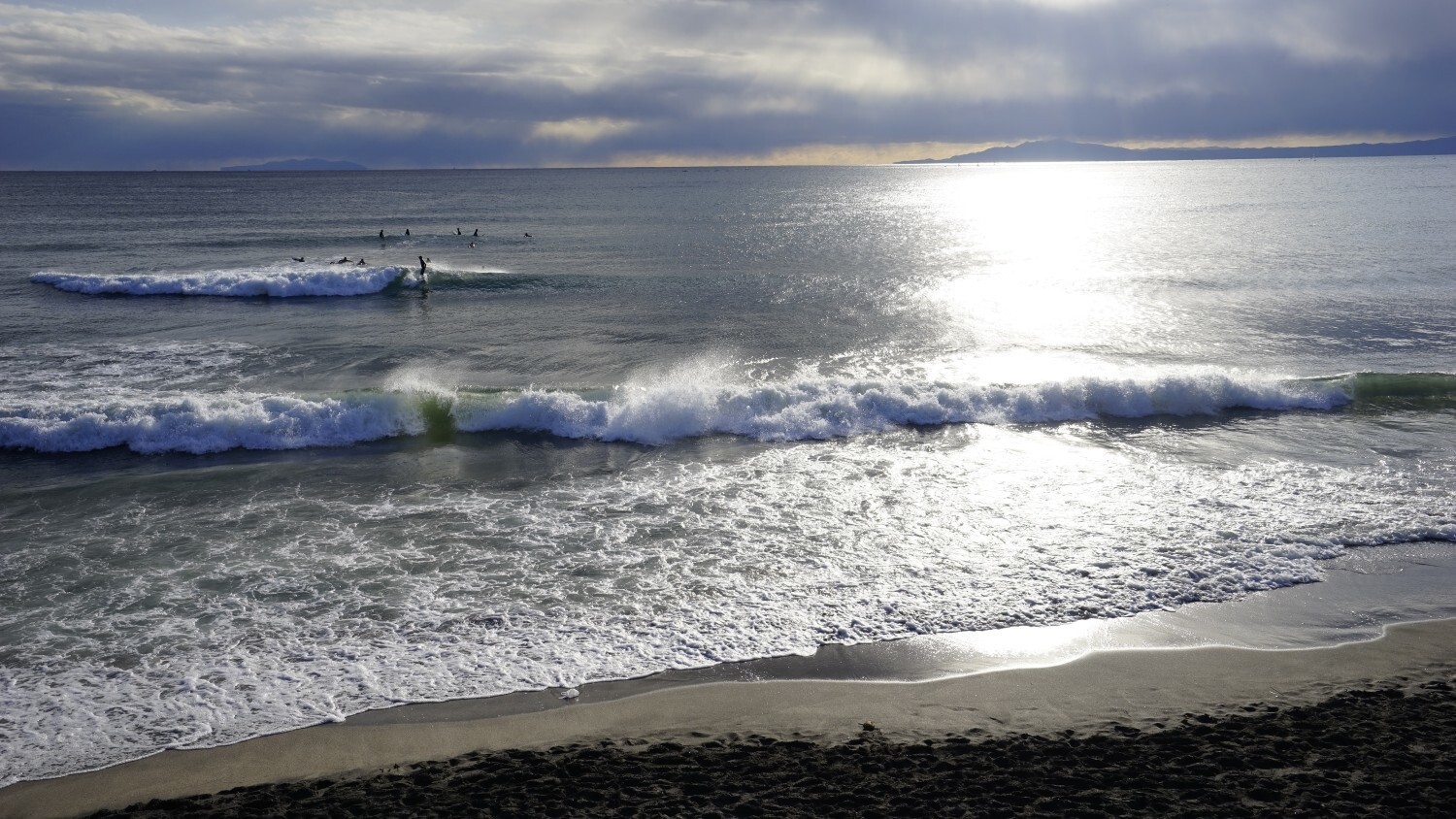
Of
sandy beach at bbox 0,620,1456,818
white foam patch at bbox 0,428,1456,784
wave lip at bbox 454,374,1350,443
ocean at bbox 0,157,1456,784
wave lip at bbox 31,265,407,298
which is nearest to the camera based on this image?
sandy beach at bbox 0,620,1456,818

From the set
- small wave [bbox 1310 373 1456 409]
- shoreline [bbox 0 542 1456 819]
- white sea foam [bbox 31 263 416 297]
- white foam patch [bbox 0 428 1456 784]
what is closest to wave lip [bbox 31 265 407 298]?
white sea foam [bbox 31 263 416 297]

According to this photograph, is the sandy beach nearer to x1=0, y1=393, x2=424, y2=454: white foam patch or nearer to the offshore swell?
the offshore swell

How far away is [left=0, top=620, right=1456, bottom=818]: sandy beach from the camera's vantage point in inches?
233

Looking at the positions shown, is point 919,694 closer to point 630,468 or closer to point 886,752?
point 886,752

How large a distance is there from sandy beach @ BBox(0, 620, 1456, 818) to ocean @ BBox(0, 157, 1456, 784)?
1.83 ft

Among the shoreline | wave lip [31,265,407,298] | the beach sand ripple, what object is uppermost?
wave lip [31,265,407,298]

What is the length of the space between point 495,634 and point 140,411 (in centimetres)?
1161

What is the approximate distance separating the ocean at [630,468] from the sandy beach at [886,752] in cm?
56

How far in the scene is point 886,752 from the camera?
6652mm

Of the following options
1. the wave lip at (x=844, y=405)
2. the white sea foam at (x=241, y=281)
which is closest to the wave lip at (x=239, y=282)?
the white sea foam at (x=241, y=281)

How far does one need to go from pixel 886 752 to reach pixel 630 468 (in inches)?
338

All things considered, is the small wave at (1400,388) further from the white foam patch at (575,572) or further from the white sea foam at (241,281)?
the white sea foam at (241,281)

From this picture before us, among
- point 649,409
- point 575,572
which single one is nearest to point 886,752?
point 575,572

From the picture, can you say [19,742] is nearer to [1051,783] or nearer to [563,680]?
[563,680]
